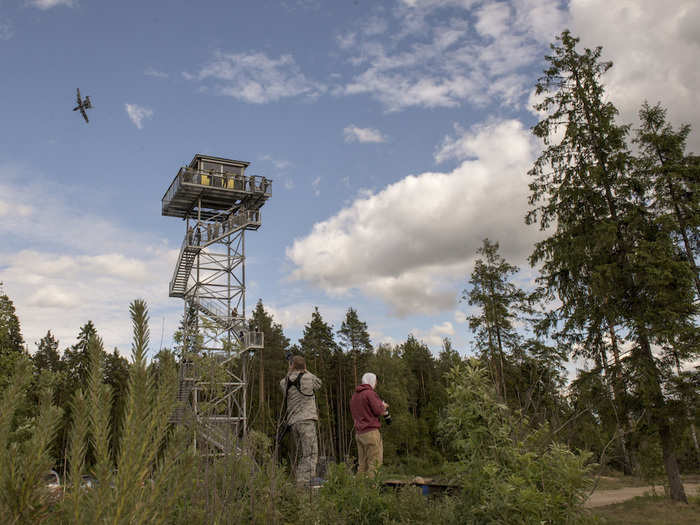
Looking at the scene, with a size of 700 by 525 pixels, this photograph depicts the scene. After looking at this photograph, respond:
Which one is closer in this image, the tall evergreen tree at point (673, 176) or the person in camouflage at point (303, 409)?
the person in camouflage at point (303, 409)

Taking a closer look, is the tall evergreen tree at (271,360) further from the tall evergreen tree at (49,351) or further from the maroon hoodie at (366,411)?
the maroon hoodie at (366,411)

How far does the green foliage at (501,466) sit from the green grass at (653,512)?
391 inches

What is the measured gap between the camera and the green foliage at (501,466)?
139 inches

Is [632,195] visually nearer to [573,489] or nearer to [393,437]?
[573,489]

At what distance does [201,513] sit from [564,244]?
17.2 metres

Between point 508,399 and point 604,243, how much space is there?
1130 cm

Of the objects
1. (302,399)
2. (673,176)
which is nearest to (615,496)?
(673,176)

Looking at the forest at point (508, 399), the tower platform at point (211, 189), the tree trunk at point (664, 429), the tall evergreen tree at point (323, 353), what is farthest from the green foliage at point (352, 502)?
the tall evergreen tree at point (323, 353)

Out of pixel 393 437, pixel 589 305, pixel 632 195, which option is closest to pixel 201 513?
pixel 589 305

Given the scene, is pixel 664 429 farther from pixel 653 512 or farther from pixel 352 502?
pixel 352 502

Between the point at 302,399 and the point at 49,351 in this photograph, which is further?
the point at 49,351

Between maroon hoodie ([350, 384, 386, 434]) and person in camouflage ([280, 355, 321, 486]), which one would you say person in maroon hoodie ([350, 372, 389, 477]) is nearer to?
maroon hoodie ([350, 384, 386, 434])

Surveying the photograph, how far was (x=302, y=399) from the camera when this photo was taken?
6840mm

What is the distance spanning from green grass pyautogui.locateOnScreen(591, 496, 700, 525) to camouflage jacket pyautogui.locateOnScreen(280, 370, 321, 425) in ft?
29.0
